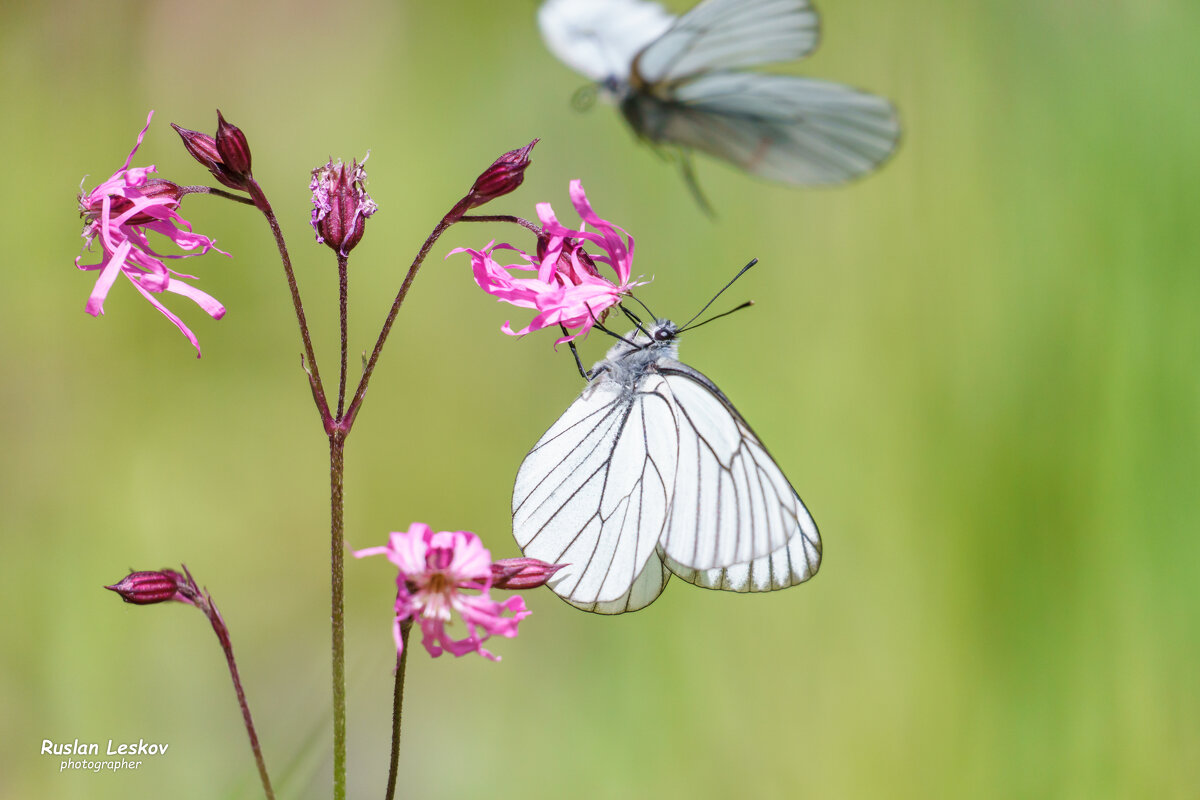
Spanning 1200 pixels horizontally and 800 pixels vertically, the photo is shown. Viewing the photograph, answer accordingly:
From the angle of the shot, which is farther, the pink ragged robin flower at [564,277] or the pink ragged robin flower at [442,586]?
the pink ragged robin flower at [564,277]

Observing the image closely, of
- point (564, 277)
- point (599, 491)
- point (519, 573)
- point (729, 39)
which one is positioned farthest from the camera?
point (729, 39)

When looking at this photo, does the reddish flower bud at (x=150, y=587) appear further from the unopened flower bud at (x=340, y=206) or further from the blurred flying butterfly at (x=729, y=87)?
the blurred flying butterfly at (x=729, y=87)

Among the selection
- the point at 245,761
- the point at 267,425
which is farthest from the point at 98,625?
the point at 267,425

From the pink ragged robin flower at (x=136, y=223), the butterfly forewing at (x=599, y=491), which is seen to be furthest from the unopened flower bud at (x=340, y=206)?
the butterfly forewing at (x=599, y=491)

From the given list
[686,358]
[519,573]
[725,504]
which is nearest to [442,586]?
[519,573]

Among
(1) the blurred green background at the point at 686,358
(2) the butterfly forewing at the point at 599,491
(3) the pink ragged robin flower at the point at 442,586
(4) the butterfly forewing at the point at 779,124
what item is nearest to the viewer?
(3) the pink ragged robin flower at the point at 442,586

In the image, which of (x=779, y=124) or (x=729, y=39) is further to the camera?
(x=779, y=124)

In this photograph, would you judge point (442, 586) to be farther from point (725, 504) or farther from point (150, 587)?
point (725, 504)
